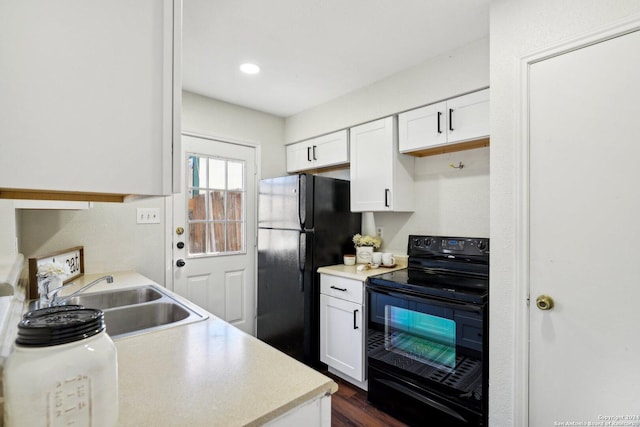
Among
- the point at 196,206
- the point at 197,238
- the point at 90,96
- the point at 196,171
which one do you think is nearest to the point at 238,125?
the point at 196,171

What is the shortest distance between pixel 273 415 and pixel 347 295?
1645 millimetres

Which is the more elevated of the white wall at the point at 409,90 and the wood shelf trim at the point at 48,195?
the white wall at the point at 409,90

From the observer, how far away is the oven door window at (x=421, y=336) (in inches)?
70.5

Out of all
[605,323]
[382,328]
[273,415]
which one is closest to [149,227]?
[382,328]

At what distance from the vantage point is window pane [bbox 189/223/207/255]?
2.86 meters

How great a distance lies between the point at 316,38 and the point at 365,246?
163 centimetres

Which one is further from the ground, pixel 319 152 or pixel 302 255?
pixel 319 152

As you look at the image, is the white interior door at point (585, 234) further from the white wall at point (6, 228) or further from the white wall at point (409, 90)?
the white wall at point (6, 228)

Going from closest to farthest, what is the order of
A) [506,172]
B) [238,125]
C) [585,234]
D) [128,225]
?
→ 1. [585,234]
2. [506,172]
3. [128,225]
4. [238,125]

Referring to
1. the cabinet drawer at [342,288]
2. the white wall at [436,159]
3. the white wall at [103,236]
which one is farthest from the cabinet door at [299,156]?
the white wall at [103,236]

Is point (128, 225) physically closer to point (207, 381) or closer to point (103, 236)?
point (103, 236)

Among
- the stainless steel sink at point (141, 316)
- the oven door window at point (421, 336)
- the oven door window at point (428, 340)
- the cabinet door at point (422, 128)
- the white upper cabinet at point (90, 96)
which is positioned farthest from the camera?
the cabinet door at point (422, 128)

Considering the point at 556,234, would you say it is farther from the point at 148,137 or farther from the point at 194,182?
the point at 194,182

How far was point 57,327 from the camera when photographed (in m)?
0.50
